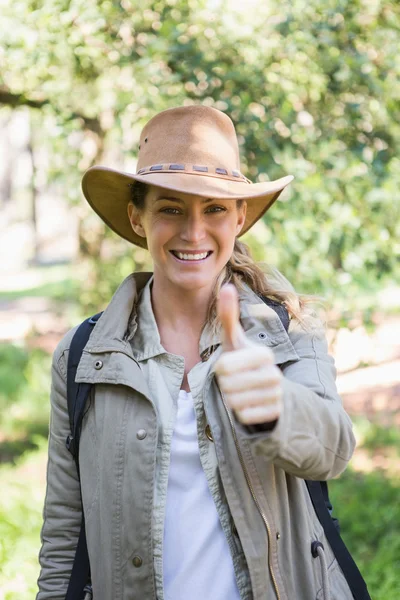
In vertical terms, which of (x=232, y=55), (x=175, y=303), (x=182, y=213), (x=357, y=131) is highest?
(x=232, y=55)

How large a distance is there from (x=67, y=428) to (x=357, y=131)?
2.79 metres

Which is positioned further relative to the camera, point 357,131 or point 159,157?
point 357,131

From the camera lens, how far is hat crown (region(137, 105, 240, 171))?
2.17 meters

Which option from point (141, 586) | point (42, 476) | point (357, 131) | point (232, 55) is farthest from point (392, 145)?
point (42, 476)

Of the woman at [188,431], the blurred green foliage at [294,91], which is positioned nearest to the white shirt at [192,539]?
the woman at [188,431]

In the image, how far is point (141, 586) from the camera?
6.67ft

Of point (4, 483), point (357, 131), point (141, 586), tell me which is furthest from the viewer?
point (4, 483)

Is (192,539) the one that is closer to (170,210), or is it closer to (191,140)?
(170,210)

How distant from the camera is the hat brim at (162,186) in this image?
2.08m

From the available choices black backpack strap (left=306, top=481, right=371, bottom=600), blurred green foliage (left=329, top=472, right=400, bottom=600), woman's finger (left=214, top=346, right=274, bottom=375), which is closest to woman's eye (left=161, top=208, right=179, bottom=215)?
woman's finger (left=214, top=346, right=274, bottom=375)

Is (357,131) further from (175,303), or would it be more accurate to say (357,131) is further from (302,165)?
(175,303)

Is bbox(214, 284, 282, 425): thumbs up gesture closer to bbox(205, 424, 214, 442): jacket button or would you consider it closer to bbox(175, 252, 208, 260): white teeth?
bbox(205, 424, 214, 442): jacket button

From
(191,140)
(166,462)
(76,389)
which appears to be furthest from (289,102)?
(166,462)

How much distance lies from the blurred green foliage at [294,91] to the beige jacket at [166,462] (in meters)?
2.03
